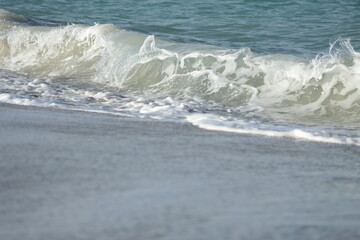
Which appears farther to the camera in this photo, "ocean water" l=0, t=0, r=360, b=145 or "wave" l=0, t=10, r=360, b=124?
"wave" l=0, t=10, r=360, b=124

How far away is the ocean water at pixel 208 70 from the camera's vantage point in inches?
263

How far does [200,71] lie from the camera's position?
27.6ft

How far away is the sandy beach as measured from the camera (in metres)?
3.04

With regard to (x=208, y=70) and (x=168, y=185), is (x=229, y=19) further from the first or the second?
(x=168, y=185)

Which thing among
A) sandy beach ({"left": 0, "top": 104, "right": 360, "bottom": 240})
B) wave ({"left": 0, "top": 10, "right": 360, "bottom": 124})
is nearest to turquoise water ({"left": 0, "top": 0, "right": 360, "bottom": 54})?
wave ({"left": 0, "top": 10, "right": 360, "bottom": 124})

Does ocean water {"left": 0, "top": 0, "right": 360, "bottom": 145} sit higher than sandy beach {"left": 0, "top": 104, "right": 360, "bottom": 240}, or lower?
lower

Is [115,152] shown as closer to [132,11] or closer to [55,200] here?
[55,200]

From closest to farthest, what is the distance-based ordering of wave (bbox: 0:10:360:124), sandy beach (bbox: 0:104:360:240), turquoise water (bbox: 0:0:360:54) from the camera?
sandy beach (bbox: 0:104:360:240) → wave (bbox: 0:10:360:124) → turquoise water (bbox: 0:0:360:54)

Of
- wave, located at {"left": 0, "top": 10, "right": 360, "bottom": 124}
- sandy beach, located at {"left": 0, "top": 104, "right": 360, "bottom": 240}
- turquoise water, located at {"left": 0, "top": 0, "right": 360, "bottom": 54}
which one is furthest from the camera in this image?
turquoise water, located at {"left": 0, "top": 0, "right": 360, "bottom": 54}

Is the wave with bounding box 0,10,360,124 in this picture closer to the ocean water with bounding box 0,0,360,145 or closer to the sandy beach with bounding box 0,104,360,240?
the ocean water with bounding box 0,0,360,145

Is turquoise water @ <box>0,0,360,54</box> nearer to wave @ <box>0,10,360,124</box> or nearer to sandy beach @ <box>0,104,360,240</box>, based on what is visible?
wave @ <box>0,10,360,124</box>

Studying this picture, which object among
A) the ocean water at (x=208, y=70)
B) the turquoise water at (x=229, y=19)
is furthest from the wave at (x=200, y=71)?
the turquoise water at (x=229, y=19)

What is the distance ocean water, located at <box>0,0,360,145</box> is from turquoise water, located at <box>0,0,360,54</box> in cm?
3

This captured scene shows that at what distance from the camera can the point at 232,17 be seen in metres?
14.5
